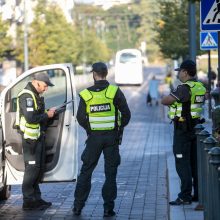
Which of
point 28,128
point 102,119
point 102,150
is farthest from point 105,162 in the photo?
point 28,128

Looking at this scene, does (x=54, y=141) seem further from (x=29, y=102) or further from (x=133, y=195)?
(x=133, y=195)

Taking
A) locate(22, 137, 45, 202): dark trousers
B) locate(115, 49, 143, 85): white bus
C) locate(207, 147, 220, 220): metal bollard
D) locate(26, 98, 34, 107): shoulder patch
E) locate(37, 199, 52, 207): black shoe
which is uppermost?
locate(26, 98, 34, 107): shoulder patch

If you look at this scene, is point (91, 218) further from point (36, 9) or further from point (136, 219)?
point (36, 9)

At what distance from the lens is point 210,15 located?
9.42 metres

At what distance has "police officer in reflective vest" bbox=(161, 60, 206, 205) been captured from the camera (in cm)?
938

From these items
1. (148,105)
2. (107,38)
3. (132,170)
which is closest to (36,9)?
(148,105)

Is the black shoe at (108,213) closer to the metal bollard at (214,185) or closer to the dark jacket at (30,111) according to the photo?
the dark jacket at (30,111)

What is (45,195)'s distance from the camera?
11.2 metres

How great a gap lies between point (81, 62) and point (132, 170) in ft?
220

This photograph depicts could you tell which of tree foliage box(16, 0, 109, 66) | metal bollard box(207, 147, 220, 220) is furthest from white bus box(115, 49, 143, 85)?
metal bollard box(207, 147, 220, 220)

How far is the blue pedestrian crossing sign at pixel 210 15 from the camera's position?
30.7 ft

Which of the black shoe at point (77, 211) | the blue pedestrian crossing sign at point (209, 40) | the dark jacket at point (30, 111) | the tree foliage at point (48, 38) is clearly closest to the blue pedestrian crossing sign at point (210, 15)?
the dark jacket at point (30, 111)

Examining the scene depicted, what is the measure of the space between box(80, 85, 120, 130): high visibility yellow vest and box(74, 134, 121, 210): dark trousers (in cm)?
13

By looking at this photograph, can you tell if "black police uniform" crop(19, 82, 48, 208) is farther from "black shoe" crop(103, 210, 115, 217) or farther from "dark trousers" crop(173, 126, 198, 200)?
"dark trousers" crop(173, 126, 198, 200)
